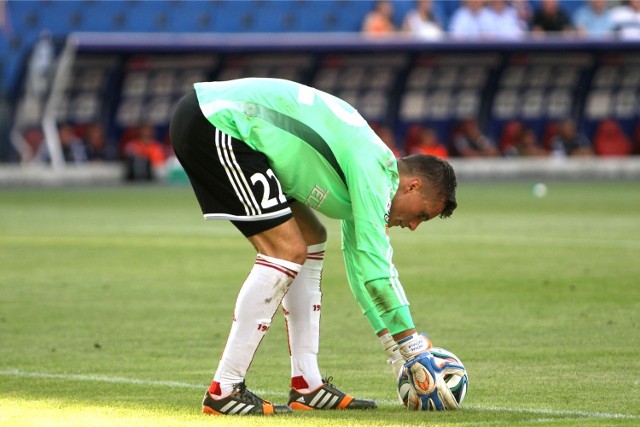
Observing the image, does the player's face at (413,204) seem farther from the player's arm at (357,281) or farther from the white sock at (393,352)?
the white sock at (393,352)

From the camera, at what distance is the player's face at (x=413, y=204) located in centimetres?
643

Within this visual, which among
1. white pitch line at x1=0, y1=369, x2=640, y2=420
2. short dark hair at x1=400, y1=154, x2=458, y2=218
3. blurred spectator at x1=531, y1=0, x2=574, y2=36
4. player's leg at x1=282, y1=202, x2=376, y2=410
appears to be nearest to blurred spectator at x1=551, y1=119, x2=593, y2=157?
blurred spectator at x1=531, y1=0, x2=574, y2=36

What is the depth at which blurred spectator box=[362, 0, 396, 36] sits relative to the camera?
107ft

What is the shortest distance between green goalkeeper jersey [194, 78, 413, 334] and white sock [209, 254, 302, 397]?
34 centimetres

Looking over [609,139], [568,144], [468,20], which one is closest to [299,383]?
[468,20]

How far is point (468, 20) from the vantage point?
33.6 metres

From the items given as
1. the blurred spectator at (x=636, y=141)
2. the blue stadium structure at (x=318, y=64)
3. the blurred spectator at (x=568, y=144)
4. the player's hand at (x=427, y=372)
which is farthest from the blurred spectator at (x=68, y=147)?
the player's hand at (x=427, y=372)

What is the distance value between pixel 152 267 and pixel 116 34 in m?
17.2

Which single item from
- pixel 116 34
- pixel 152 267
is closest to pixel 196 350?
pixel 152 267

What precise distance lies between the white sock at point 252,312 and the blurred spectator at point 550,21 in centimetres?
2829

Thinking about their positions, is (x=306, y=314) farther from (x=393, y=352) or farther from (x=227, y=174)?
(x=227, y=174)

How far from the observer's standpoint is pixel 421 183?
6434 millimetres

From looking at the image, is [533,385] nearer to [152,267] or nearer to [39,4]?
[152,267]

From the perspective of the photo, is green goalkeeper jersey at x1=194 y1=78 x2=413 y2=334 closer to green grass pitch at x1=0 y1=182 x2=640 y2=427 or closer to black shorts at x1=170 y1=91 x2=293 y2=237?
black shorts at x1=170 y1=91 x2=293 y2=237
